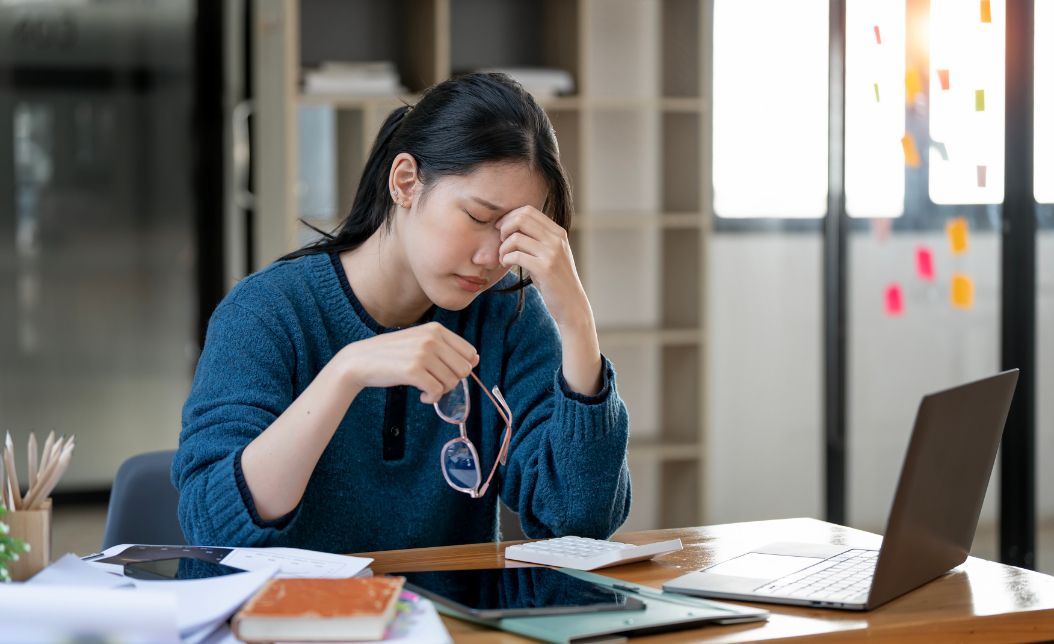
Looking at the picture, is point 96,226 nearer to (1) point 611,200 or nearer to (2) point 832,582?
(1) point 611,200

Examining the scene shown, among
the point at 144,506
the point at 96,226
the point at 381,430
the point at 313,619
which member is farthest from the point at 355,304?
the point at 96,226

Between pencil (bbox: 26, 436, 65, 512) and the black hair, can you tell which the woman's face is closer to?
the black hair

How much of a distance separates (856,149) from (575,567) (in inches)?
95.6

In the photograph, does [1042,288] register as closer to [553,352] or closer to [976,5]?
[976,5]

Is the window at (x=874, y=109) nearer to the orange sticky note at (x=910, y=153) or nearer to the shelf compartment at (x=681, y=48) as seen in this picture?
the orange sticky note at (x=910, y=153)

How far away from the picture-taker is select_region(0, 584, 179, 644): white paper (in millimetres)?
743

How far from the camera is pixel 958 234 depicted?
2734 mm

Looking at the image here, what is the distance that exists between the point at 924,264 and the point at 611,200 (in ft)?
3.50

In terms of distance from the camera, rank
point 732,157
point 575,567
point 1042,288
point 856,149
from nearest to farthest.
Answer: point 575,567, point 1042,288, point 856,149, point 732,157

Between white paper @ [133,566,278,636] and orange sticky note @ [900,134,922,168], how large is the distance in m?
2.46

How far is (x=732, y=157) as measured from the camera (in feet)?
11.6

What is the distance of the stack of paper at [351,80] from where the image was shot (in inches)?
116


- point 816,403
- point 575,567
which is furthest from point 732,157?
point 575,567

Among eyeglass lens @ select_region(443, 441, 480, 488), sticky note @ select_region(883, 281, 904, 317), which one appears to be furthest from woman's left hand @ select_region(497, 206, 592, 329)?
sticky note @ select_region(883, 281, 904, 317)
